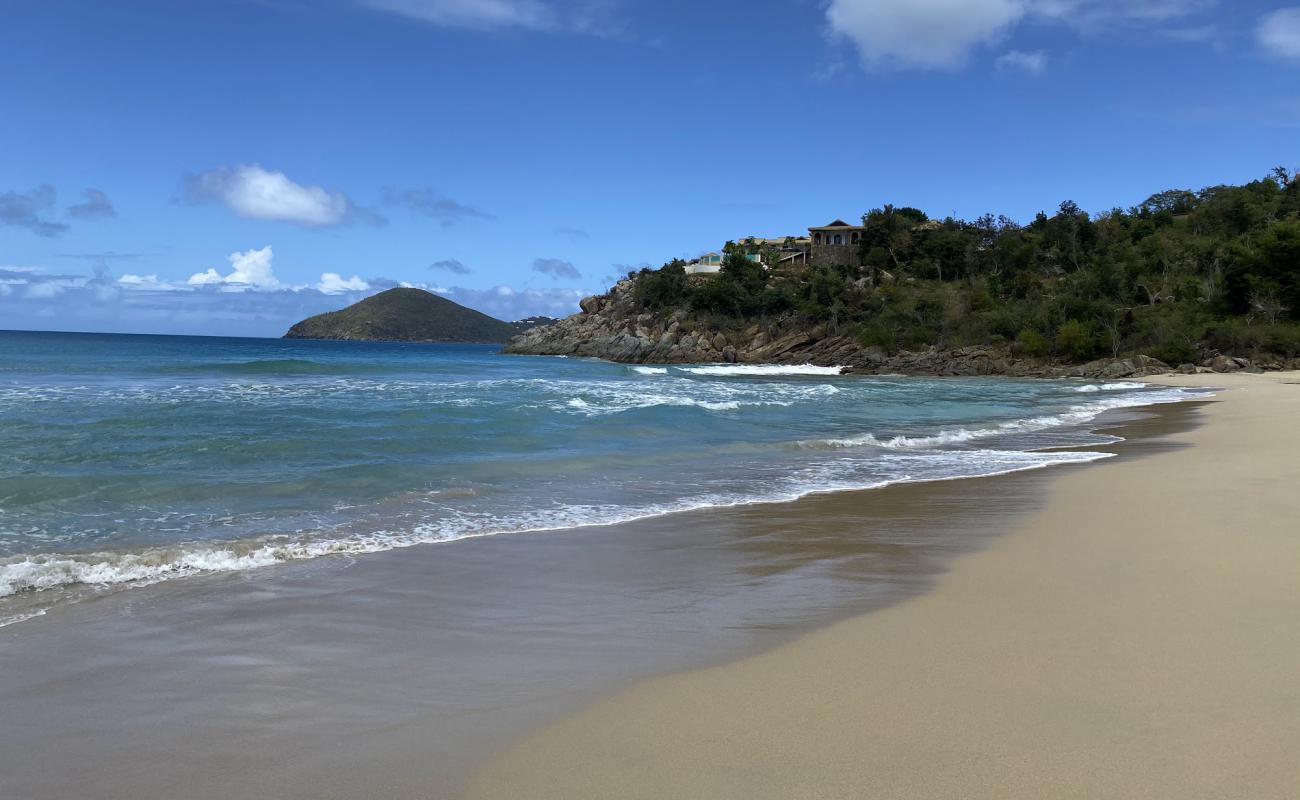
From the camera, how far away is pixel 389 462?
11.9 meters

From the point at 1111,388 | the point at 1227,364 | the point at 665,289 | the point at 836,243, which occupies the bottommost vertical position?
the point at 1111,388

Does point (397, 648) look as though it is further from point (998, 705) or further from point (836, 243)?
point (836, 243)

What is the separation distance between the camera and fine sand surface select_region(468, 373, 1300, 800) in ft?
9.52

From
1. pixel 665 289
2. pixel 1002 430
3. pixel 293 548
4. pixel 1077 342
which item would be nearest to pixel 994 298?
pixel 1077 342

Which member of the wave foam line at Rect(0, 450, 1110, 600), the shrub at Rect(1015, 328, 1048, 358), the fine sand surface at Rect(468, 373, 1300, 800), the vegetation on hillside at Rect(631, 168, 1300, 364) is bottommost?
the wave foam line at Rect(0, 450, 1110, 600)

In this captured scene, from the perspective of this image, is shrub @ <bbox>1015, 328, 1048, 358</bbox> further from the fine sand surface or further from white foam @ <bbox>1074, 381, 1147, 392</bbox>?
the fine sand surface

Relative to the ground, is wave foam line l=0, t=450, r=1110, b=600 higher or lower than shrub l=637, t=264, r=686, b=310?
lower

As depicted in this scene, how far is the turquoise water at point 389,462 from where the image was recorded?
7.48m

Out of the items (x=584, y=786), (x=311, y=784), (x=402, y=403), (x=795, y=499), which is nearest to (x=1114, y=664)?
(x=584, y=786)

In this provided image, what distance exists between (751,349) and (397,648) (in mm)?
73116

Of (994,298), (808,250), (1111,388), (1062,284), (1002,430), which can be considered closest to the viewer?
(1002,430)

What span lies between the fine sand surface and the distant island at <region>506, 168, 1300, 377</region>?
4954 cm

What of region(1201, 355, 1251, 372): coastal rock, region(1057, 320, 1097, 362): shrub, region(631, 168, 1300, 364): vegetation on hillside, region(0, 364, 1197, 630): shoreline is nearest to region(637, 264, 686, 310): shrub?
region(631, 168, 1300, 364): vegetation on hillside

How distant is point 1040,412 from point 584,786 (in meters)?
24.6
